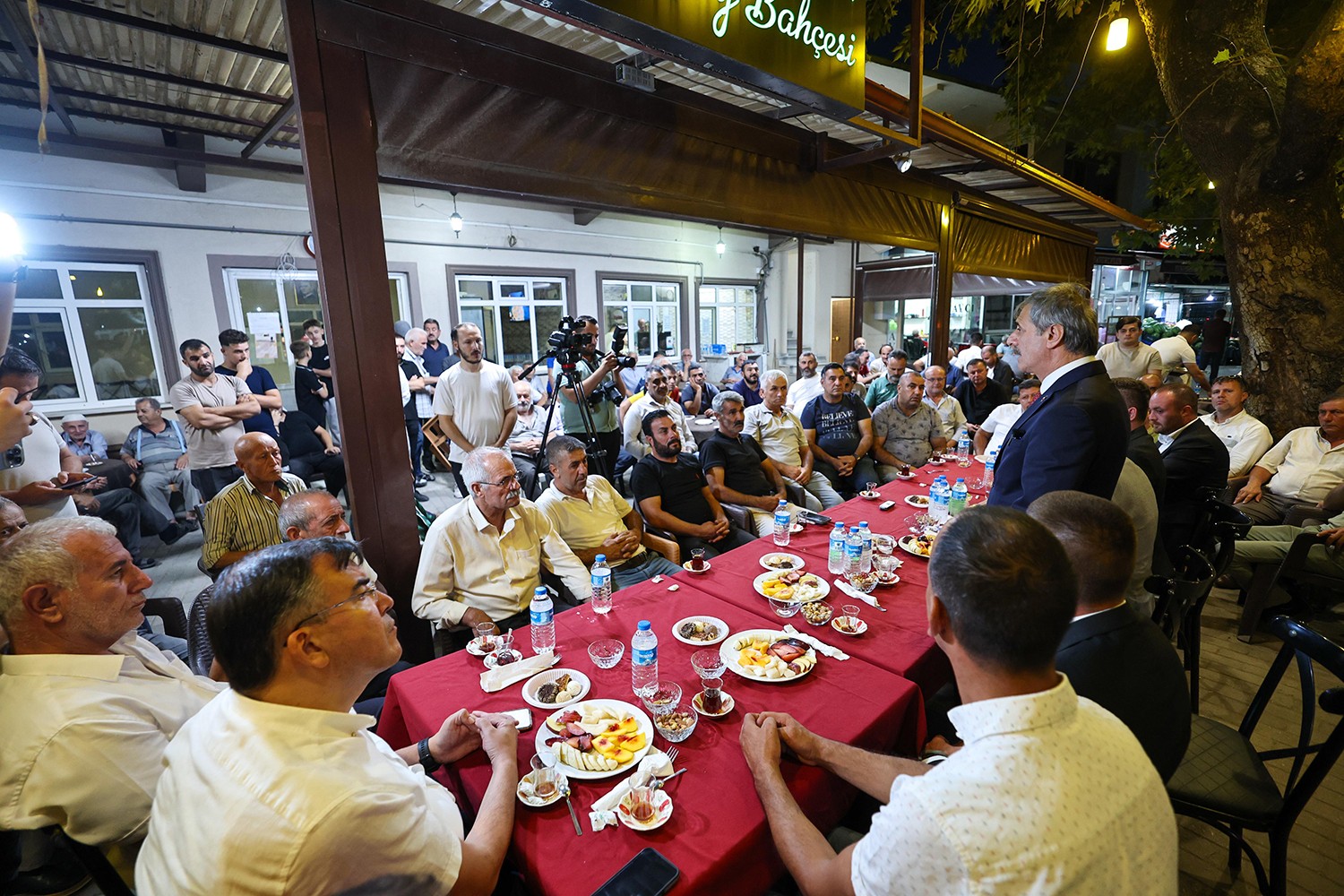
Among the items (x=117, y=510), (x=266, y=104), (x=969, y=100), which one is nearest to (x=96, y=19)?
(x=266, y=104)

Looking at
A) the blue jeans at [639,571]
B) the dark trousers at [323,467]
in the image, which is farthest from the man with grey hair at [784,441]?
the dark trousers at [323,467]

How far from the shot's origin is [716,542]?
12.2 feet

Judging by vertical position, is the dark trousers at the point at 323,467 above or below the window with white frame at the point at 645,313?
below

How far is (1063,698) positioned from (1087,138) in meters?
9.92

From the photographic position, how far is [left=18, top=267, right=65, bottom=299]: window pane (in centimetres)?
558

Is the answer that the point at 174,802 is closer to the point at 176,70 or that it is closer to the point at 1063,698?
the point at 1063,698

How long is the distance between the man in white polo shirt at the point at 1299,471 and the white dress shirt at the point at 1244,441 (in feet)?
0.35

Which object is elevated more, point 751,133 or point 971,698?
point 751,133

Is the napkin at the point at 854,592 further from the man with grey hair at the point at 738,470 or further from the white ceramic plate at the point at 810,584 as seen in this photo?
the man with grey hair at the point at 738,470

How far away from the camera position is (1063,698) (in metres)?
0.93

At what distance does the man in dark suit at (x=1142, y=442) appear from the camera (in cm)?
276

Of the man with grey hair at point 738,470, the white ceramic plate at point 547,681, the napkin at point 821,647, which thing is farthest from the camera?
the man with grey hair at point 738,470

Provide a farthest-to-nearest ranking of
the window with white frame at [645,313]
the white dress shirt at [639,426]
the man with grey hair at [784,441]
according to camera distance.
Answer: the window with white frame at [645,313] < the white dress shirt at [639,426] < the man with grey hair at [784,441]

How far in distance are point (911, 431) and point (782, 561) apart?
308cm
